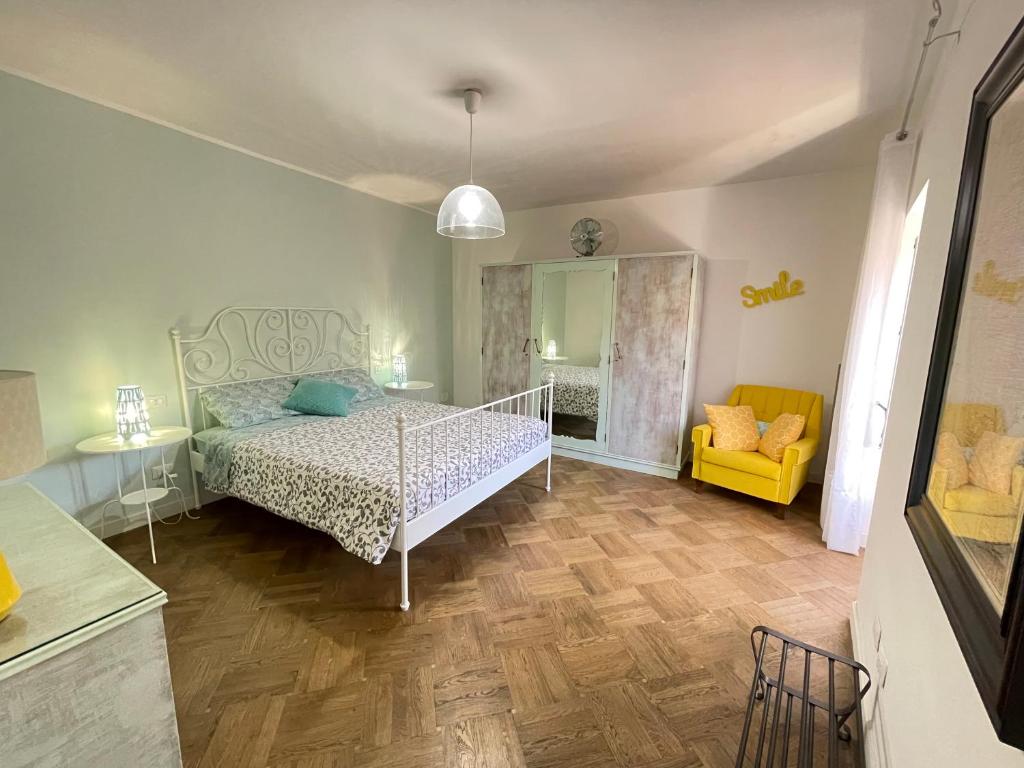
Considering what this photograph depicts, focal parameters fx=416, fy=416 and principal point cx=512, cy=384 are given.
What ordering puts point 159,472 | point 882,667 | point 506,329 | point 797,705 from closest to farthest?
point 882,667 < point 797,705 < point 159,472 < point 506,329

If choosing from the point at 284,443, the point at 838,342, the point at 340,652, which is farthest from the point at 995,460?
the point at 838,342

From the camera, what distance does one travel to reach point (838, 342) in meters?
3.31

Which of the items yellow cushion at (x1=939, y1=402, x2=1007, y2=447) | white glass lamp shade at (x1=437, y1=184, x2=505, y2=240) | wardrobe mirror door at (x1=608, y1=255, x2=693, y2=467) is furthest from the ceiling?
yellow cushion at (x1=939, y1=402, x2=1007, y2=447)

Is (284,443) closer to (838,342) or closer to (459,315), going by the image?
(459,315)

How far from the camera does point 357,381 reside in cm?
385

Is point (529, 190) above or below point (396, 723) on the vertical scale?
above

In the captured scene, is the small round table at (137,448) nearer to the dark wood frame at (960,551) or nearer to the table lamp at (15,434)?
the table lamp at (15,434)

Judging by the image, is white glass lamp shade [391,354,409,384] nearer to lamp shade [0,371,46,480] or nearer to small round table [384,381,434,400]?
small round table [384,381,434,400]

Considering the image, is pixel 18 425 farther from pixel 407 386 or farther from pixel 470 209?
pixel 407 386

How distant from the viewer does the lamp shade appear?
86 cm

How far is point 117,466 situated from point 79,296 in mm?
1058

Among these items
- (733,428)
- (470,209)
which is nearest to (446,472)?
(470,209)

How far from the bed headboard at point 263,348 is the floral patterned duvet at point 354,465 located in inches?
18.0

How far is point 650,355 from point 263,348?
321cm
